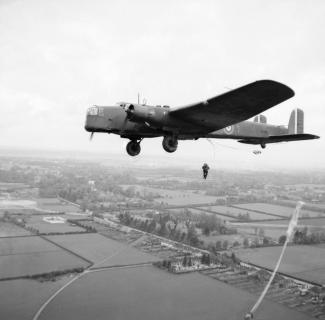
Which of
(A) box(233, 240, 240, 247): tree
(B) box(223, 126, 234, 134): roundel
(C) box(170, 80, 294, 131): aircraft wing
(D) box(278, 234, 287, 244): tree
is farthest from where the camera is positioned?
(A) box(233, 240, 240, 247): tree

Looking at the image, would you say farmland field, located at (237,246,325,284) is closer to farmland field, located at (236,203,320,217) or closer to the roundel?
farmland field, located at (236,203,320,217)

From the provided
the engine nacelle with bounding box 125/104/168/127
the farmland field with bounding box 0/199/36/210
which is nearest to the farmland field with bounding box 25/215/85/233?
the farmland field with bounding box 0/199/36/210

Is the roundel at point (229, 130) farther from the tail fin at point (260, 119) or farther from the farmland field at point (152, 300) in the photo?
the farmland field at point (152, 300)

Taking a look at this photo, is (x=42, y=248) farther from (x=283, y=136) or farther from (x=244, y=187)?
(x=244, y=187)

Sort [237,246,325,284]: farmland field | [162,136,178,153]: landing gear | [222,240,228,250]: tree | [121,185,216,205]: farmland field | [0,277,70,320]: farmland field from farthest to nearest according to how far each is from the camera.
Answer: [121,185,216,205]: farmland field
[222,240,228,250]: tree
[237,246,325,284]: farmland field
[0,277,70,320]: farmland field
[162,136,178,153]: landing gear

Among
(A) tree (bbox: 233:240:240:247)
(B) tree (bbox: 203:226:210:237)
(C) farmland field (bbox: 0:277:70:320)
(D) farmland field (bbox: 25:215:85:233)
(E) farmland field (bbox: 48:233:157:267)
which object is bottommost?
(C) farmland field (bbox: 0:277:70:320)

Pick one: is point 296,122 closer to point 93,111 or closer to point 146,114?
point 146,114
